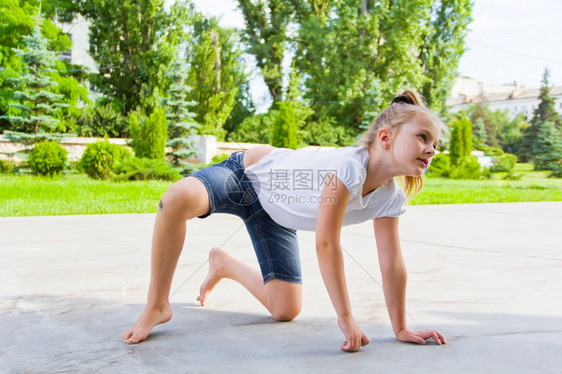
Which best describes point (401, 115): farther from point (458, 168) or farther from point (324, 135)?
point (324, 135)

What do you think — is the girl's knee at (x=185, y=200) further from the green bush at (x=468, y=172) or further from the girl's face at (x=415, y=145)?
the green bush at (x=468, y=172)

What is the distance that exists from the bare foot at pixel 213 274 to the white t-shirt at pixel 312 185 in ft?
1.73

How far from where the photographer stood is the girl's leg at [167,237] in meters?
2.11

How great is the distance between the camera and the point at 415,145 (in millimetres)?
1978

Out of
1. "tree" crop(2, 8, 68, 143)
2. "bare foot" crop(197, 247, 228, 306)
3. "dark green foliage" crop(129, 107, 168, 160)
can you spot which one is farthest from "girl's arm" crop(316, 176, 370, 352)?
"tree" crop(2, 8, 68, 143)

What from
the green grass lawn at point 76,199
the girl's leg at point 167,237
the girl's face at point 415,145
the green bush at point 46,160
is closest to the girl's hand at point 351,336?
the girl's face at point 415,145

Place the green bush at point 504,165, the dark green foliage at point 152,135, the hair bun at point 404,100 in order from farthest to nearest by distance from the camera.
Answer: the green bush at point 504,165, the dark green foliage at point 152,135, the hair bun at point 404,100

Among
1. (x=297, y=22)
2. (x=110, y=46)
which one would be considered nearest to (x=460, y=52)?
(x=297, y=22)

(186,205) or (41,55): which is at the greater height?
(41,55)

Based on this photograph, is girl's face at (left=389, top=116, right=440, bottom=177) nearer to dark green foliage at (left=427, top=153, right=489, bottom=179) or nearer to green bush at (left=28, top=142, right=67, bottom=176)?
green bush at (left=28, top=142, right=67, bottom=176)

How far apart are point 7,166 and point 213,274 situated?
553 inches

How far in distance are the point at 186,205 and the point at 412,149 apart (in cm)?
85

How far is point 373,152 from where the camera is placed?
6.86 ft

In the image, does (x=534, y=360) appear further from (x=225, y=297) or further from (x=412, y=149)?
(x=225, y=297)
